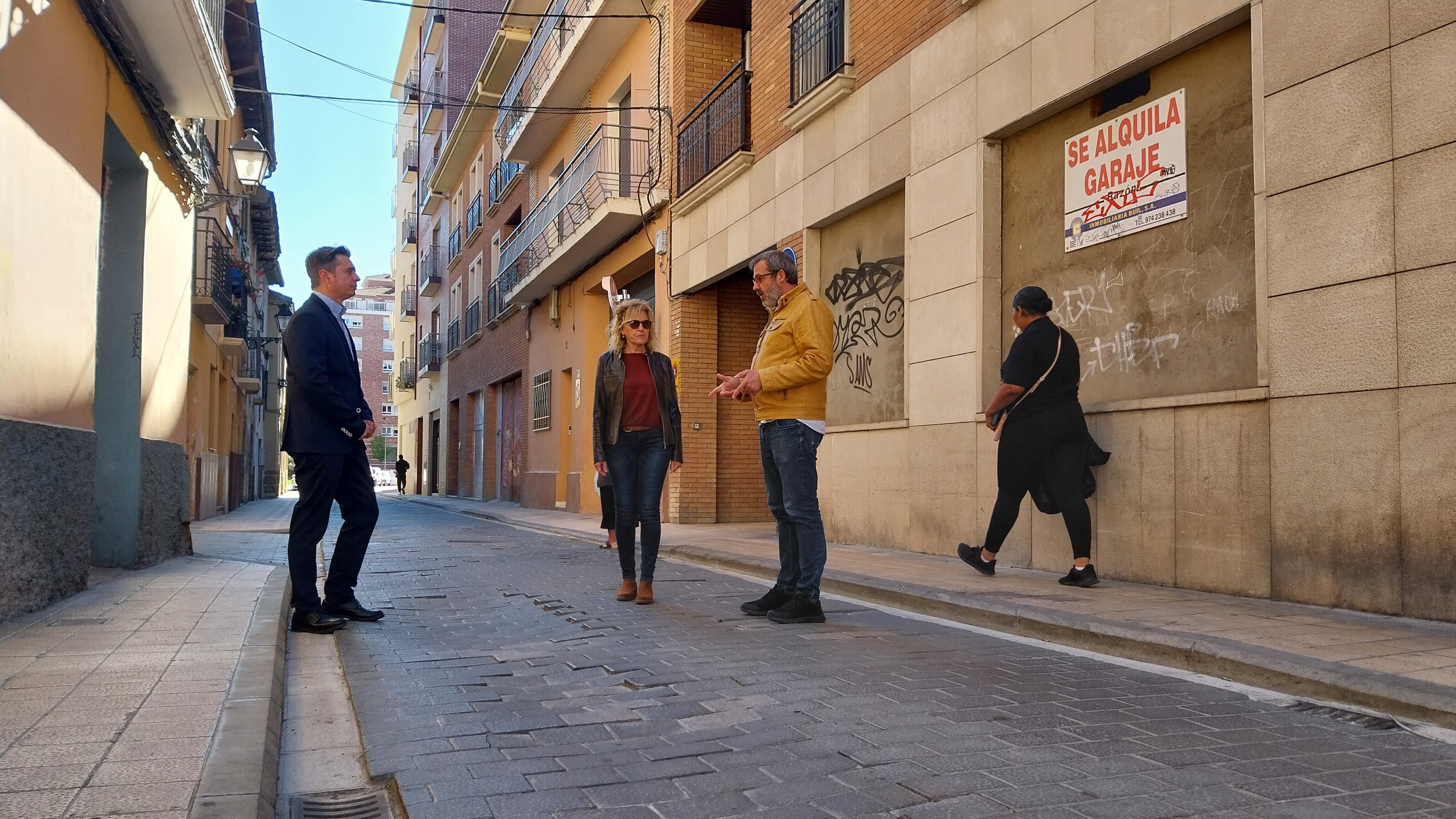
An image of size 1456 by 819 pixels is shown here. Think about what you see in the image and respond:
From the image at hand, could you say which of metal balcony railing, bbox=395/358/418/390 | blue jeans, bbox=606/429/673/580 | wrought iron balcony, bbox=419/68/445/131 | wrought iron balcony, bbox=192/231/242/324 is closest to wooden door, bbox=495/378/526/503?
wrought iron balcony, bbox=192/231/242/324

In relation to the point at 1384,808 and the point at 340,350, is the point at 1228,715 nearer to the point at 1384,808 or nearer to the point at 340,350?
the point at 1384,808

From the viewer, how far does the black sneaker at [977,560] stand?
24.0 ft

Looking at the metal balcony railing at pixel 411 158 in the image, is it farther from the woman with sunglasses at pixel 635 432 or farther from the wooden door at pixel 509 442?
the woman with sunglasses at pixel 635 432

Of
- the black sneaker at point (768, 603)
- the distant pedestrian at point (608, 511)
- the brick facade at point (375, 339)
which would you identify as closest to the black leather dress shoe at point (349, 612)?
the black sneaker at point (768, 603)

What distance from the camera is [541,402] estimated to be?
2412 cm

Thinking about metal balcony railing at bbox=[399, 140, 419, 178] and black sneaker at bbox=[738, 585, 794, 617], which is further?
metal balcony railing at bbox=[399, 140, 419, 178]

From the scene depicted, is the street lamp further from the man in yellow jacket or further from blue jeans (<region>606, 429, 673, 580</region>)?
the man in yellow jacket

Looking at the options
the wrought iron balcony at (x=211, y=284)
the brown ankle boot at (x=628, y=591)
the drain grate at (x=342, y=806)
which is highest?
the wrought iron balcony at (x=211, y=284)

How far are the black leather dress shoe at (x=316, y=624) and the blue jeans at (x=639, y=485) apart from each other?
1.66 metres

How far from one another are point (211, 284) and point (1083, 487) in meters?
15.2

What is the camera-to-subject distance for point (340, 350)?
571 cm

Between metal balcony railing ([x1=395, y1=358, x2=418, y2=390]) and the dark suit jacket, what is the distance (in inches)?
1546

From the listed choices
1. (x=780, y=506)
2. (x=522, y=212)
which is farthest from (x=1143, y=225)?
(x=522, y=212)

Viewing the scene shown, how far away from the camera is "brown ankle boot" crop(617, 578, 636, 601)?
21.8 feet
